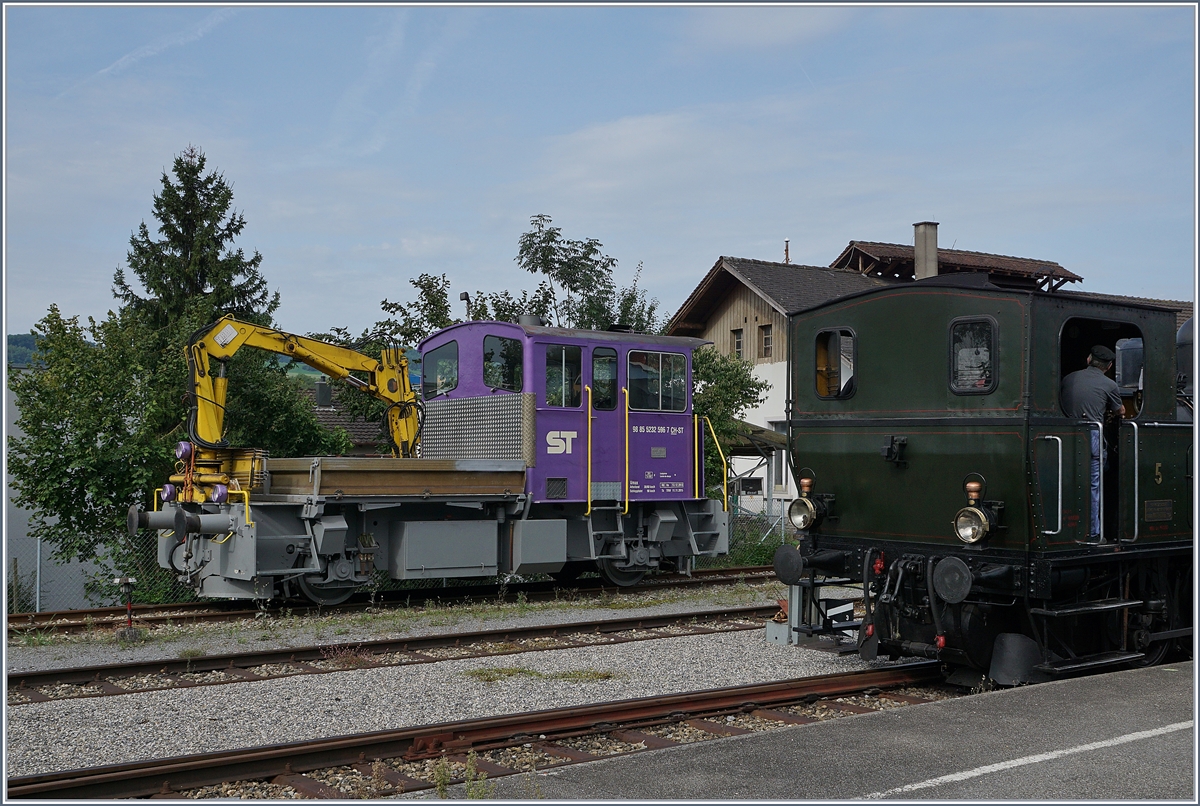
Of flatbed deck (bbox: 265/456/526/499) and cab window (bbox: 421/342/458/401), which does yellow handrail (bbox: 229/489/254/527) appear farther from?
cab window (bbox: 421/342/458/401)

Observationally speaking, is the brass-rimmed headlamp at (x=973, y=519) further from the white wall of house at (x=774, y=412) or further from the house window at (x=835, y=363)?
the white wall of house at (x=774, y=412)

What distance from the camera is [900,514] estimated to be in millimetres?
8492

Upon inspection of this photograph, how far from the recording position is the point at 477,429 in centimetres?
1468

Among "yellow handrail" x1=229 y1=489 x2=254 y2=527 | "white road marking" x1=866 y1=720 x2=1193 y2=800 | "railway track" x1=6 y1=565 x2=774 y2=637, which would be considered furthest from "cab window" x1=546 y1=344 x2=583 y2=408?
"white road marking" x1=866 y1=720 x2=1193 y2=800

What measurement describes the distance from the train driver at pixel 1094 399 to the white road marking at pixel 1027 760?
2.02 metres

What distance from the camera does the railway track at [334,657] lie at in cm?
866

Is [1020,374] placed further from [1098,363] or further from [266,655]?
[266,655]

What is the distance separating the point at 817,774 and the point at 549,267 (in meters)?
16.8

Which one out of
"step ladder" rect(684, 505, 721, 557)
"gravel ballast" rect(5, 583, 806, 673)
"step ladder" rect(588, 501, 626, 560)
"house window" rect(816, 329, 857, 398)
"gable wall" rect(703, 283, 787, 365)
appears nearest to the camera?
"house window" rect(816, 329, 857, 398)

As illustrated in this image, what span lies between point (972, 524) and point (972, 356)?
122 centimetres

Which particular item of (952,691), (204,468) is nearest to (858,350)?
(952,691)

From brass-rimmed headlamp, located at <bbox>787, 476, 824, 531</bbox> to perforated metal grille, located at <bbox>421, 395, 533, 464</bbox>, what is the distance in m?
5.49

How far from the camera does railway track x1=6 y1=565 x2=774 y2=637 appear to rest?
39.6 ft

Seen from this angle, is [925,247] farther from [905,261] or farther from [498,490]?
[498,490]
